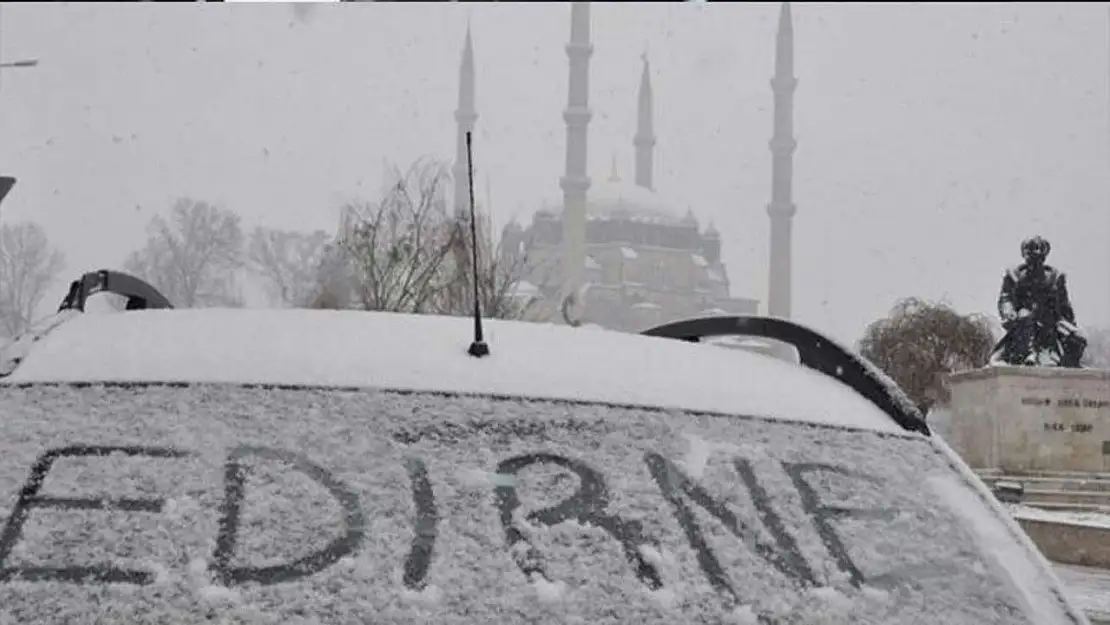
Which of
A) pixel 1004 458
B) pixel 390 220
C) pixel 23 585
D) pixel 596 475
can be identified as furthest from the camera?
pixel 390 220

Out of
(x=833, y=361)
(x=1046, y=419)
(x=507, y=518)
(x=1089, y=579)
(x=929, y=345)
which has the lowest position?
(x=1089, y=579)

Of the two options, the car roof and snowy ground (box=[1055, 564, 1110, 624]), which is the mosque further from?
the car roof

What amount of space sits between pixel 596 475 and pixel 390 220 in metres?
27.8

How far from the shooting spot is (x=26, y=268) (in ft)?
107

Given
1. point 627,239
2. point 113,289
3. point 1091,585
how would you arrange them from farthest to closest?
1. point 627,239
2. point 1091,585
3. point 113,289

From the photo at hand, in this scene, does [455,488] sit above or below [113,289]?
below

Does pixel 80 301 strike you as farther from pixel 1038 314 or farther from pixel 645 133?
pixel 645 133

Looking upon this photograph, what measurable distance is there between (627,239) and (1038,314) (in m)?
54.3

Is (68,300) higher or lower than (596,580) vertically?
higher

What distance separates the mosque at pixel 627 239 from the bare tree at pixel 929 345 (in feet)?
92.2

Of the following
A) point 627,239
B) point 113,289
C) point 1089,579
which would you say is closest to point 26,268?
point 1089,579

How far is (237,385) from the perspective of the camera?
1654 millimetres

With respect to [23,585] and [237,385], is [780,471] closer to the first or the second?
[237,385]

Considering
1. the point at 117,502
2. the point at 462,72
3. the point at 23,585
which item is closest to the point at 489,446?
the point at 117,502
